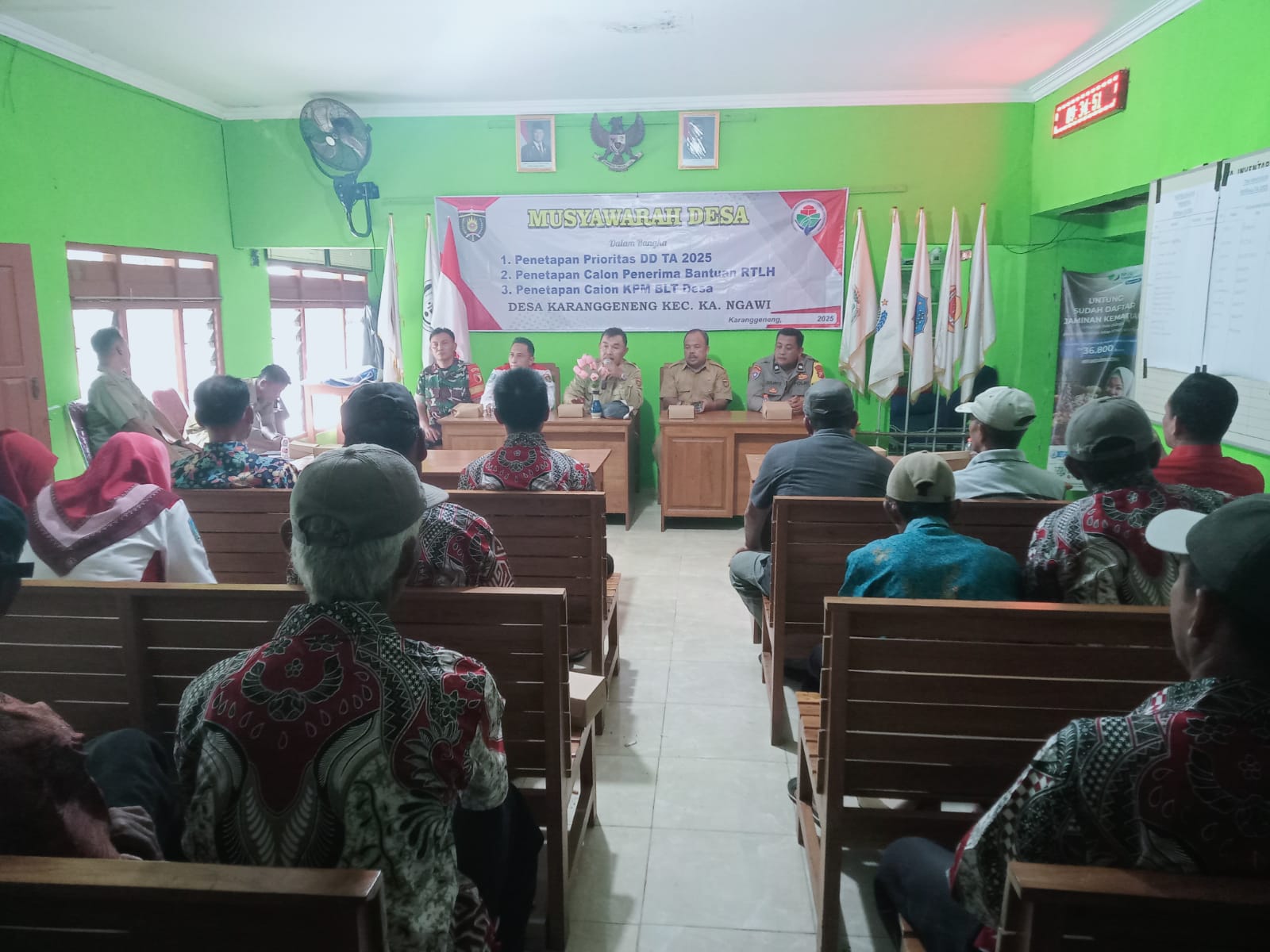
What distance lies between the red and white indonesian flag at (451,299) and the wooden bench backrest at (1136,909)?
18.2ft

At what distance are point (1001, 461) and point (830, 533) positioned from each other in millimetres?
568

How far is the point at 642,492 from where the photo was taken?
21.0 ft

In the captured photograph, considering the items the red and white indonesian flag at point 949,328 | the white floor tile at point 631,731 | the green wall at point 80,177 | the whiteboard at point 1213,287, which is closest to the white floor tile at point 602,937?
the white floor tile at point 631,731

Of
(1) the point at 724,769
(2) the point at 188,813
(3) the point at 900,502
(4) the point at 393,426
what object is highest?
(4) the point at 393,426

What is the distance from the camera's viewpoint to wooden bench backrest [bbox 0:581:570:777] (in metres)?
1.60

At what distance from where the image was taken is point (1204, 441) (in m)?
2.43

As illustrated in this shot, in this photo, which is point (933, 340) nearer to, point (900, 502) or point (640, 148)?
point (640, 148)

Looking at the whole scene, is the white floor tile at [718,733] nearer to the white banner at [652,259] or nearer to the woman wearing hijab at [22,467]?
the woman wearing hijab at [22,467]

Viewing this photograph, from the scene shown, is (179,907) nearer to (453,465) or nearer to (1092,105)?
(453,465)

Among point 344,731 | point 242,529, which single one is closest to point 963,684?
point 344,731

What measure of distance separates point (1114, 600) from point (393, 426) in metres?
1.65

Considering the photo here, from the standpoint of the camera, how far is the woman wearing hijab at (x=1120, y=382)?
5.14 meters

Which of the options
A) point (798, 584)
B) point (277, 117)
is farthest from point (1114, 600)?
point (277, 117)

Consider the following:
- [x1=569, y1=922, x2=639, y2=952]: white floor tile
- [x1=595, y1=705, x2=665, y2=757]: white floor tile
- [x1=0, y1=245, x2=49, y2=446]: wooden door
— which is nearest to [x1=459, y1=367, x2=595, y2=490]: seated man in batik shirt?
[x1=595, y1=705, x2=665, y2=757]: white floor tile
